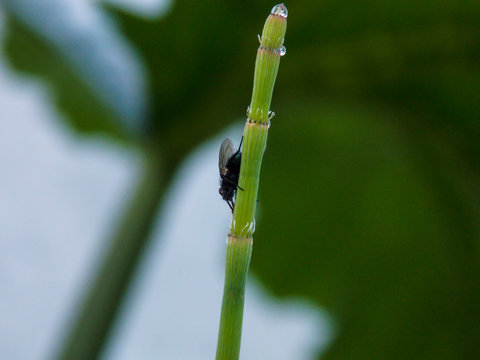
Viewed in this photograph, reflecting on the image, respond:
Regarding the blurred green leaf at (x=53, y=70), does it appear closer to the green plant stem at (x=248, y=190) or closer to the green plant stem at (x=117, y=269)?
the green plant stem at (x=117, y=269)

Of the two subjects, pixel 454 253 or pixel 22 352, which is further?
pixel 22 352

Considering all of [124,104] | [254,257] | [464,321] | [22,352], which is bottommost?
[22,352]

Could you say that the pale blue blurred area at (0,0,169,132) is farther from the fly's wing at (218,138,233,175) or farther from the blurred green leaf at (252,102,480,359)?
the fly's wing at (218,138,233,175)

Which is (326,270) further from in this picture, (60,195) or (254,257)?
(60,195)

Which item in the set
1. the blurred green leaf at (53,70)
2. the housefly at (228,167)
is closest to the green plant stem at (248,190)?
the housefly at (228,167)

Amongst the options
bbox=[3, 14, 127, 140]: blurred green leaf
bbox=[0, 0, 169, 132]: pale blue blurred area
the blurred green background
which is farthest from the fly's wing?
bbox=[3, 14, 127, 140]: blurred green leaf

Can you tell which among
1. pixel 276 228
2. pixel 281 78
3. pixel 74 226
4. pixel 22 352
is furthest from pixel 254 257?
pixel 22 352

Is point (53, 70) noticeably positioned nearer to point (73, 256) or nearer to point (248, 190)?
point (73, 256)

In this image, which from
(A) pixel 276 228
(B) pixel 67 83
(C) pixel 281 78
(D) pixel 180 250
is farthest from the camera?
(D) pixel 180 250
